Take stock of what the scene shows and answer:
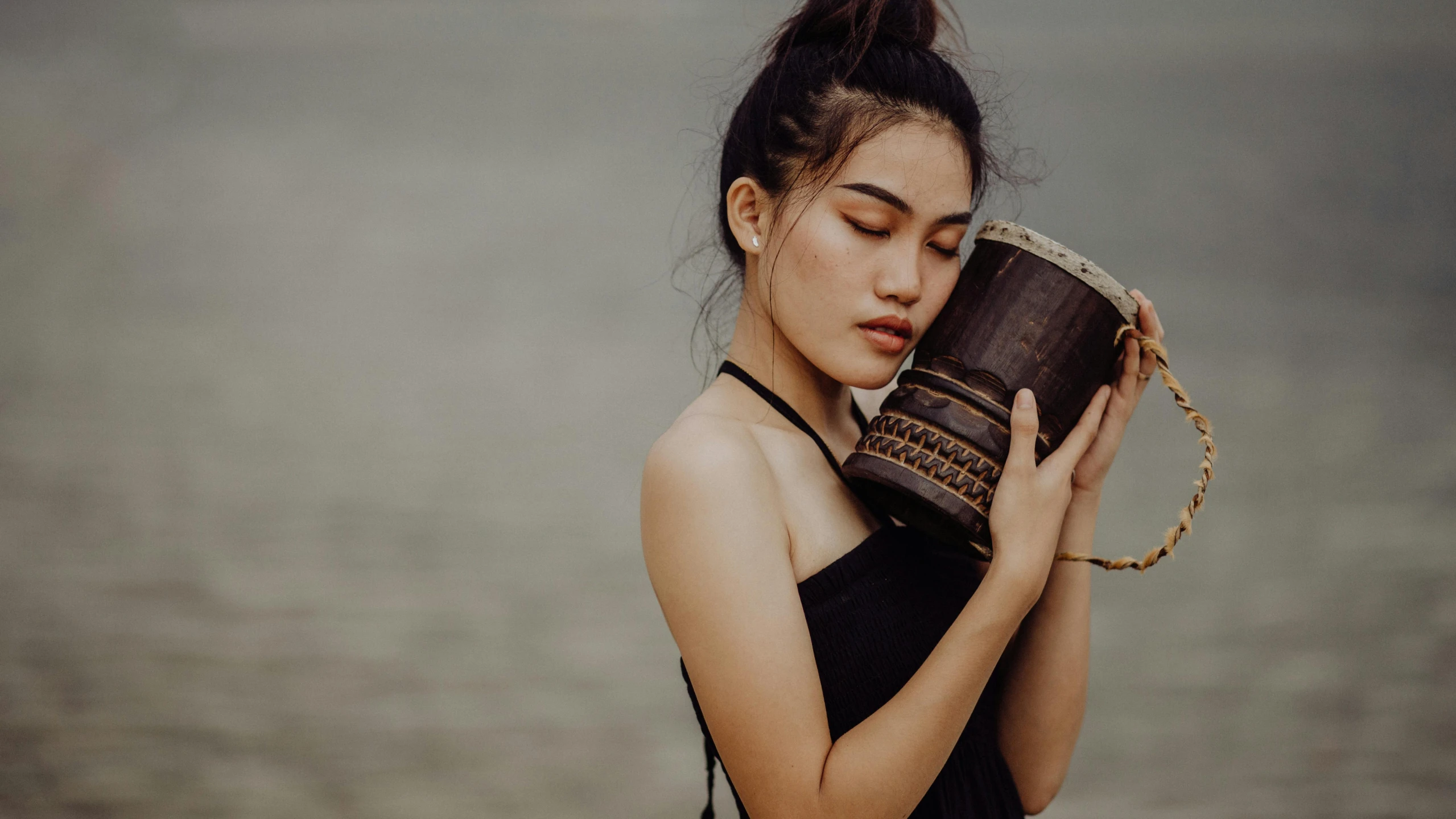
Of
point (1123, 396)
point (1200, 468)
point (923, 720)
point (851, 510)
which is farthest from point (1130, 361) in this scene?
point (923, 720)

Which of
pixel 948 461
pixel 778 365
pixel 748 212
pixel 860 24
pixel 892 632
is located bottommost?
pixel 892 632

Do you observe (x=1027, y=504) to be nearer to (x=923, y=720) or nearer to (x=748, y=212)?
(x=923, y=720)

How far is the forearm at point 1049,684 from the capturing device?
1.55m

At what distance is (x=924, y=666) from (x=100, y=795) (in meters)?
3.16

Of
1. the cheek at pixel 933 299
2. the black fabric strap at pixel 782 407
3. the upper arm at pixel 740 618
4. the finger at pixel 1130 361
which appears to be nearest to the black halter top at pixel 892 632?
the black fabric strap at pixel 782 407

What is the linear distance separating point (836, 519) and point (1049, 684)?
0.40m

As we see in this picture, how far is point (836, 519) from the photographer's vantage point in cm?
143

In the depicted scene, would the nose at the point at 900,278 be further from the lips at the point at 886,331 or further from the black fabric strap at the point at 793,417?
the black fabric strap at the point at 793,417

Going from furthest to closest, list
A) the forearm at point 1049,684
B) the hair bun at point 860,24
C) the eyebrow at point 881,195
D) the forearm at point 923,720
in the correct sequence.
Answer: the forearm at point 1049,684
the hair bun at point 860,24
the eyebrow at point 881,195
the forearm at point 923,720

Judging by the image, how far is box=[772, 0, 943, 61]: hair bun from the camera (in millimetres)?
1443

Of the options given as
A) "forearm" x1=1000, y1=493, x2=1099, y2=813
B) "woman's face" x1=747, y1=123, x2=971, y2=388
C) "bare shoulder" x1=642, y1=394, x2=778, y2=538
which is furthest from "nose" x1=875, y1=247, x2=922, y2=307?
"forearm" x1=1000, y1=493, x2=1099, y2=813

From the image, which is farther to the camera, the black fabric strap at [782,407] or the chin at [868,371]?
the black fabric strap at [782,407]

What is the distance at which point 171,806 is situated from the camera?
3.44m

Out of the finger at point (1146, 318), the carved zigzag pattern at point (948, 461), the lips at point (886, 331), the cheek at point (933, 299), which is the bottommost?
the carved zigzag pattern at point (948, 461)
